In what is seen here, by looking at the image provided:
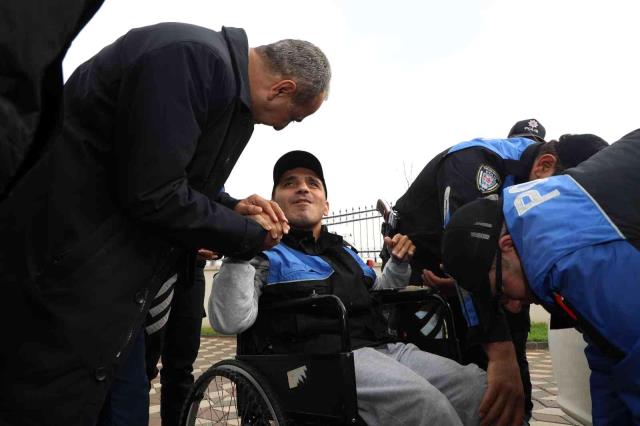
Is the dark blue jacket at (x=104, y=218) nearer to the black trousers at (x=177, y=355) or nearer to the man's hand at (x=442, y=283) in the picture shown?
the man's hand at (x=442, y=283)

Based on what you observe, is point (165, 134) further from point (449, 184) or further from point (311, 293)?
point (449, 184)

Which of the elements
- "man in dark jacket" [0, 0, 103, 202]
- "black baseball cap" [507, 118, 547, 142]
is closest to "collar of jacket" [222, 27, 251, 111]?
"man in dark jacket" [0, 0, 103, 202]

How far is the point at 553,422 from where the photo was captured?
10.5 ft

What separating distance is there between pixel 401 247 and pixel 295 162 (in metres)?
0.67

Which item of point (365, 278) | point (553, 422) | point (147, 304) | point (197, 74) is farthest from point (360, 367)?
point (553, 422)

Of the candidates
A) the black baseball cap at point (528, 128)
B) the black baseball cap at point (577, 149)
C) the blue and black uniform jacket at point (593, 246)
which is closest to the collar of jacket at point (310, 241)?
the black baseball cap at point (577, 149)

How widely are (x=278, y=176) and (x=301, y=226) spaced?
297 millimetres

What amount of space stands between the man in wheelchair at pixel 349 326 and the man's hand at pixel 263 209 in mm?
293

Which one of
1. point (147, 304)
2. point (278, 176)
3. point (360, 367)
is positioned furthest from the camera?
point (278, 176)

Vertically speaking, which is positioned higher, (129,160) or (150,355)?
(129,160)

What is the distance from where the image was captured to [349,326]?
6.40 feet

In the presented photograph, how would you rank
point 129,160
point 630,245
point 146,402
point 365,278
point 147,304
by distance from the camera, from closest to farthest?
1. point 630,245
2. point 129,160
3. point 147,304
4. point 146,402
5. point 365,278

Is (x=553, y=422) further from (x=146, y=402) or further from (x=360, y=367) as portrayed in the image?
(x=146, y=402)

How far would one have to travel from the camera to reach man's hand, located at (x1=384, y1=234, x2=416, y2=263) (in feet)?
7.88
